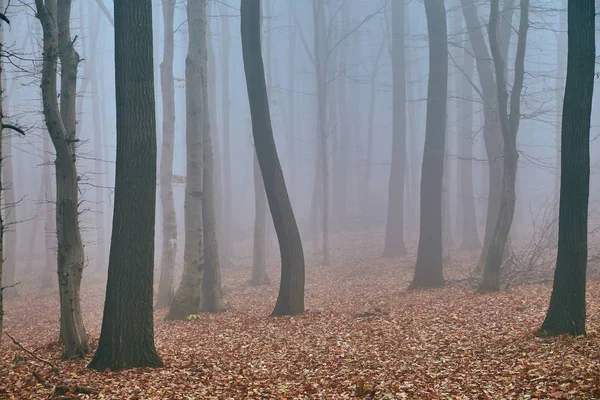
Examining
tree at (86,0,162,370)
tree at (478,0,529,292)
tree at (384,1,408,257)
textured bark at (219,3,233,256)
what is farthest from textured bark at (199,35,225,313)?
textured bark at (219,3,233,256)

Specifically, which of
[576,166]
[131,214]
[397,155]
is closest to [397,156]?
[397,155]

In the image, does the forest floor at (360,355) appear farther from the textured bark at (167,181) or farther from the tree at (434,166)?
the textured bark at (167,181)

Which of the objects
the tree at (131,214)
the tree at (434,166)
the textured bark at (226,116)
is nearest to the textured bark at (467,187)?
the tree at (434,166)

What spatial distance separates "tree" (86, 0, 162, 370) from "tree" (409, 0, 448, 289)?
362 inches

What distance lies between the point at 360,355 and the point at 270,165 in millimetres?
5030

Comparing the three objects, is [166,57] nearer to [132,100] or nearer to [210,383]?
[132,100]

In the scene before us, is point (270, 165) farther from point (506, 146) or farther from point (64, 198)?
point (506, 146)

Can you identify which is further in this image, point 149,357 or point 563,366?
point 149,357

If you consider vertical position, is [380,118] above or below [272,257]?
above

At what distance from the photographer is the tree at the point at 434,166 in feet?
50.9

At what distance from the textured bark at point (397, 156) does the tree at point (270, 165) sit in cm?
1207

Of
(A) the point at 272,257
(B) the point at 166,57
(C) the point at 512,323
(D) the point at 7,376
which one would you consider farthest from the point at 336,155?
(D) the point at 7,376

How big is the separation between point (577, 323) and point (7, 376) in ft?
26.4

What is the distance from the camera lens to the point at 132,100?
8.11 m
